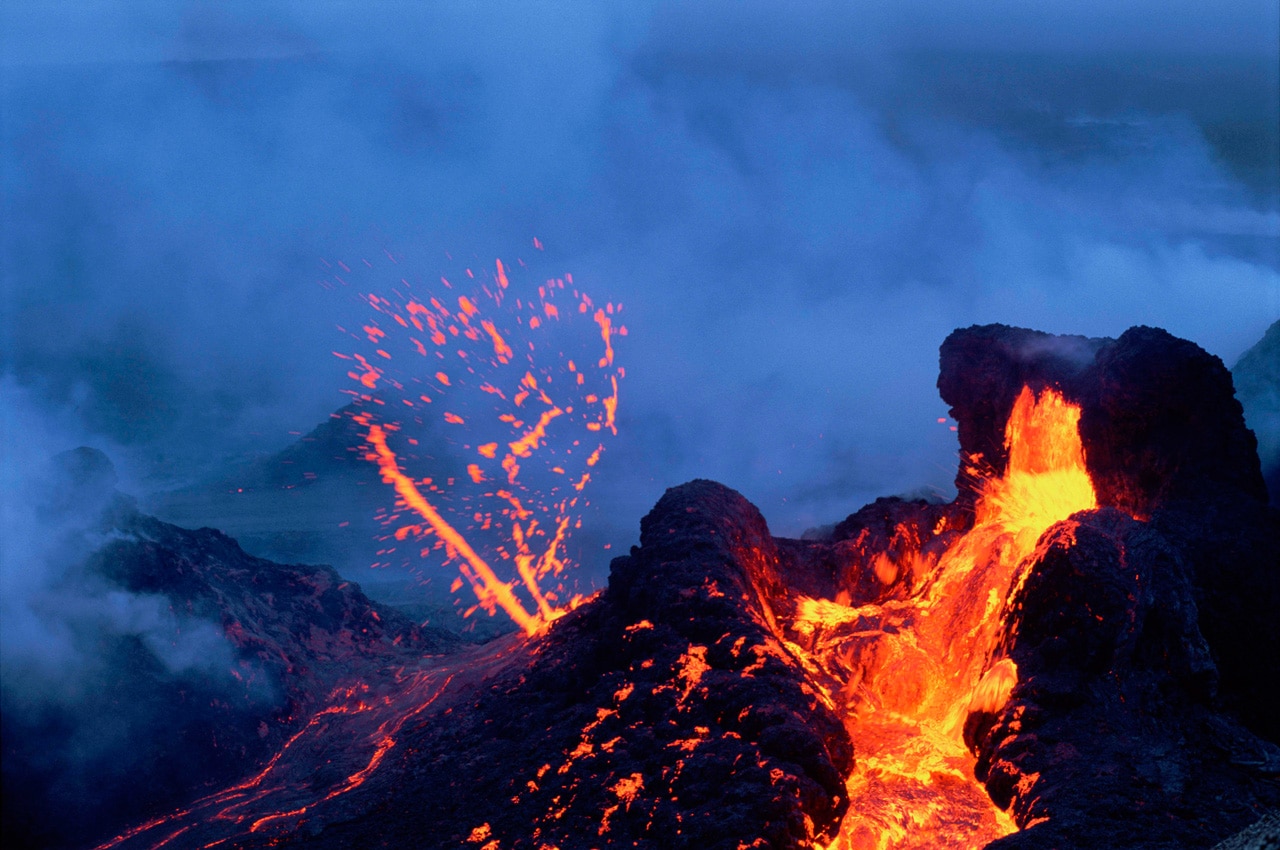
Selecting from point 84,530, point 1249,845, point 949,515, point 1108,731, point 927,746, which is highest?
point 84,530

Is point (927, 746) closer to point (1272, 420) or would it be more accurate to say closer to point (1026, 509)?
point (1026, 509)

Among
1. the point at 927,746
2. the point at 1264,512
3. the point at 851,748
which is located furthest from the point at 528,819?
the point at 1264,512

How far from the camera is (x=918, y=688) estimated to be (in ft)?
48.2

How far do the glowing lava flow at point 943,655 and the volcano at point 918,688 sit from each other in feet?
0.18

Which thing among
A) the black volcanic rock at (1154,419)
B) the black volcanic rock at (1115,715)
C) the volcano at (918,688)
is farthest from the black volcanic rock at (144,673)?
the black volcanic rock at (1154,419)

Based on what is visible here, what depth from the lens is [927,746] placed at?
41.7ft

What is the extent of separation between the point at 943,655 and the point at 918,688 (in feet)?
2.87

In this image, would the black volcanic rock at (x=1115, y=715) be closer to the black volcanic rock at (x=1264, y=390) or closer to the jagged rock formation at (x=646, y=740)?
the jagged rock formation at (x=646, y=740)

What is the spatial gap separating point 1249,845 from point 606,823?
6929 millimetres

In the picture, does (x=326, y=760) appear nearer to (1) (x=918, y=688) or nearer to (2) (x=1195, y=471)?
(1) (x=918, y=688)

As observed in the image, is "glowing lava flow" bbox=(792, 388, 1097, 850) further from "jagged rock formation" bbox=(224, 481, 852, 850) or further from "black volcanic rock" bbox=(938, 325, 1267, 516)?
"jagged rock formation" bbox=(224, 481, 852, 850)

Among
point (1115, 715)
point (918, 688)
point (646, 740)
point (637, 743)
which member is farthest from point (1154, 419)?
point (637, 743)

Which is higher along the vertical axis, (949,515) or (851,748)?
(949,515)

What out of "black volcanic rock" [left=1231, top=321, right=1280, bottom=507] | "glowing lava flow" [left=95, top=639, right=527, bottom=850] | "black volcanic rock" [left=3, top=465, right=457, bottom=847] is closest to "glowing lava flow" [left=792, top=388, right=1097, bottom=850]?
"glowing lava flow" [left=95, top=639, right=527, bottom=850]
